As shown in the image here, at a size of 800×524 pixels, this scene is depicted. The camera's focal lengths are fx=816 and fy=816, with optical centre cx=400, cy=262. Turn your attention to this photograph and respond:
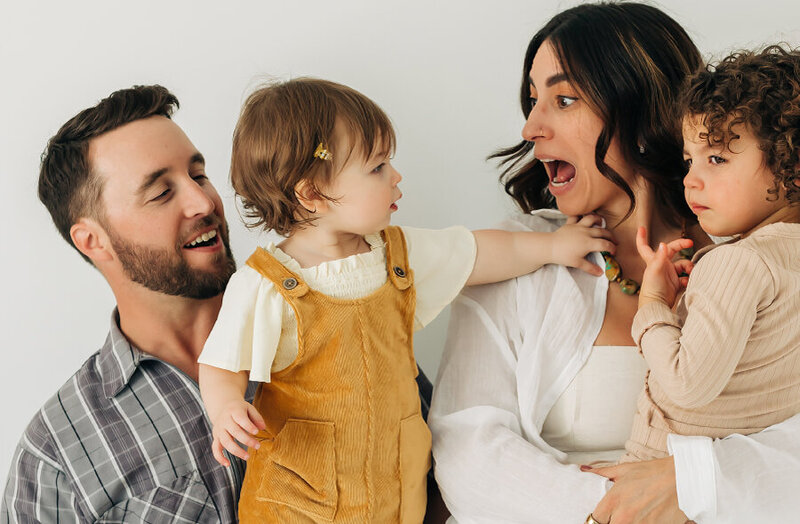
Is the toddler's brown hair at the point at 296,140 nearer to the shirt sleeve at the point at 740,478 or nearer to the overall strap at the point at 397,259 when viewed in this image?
the overall strap at the point at 397,259

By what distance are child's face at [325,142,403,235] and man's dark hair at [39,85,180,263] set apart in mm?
581

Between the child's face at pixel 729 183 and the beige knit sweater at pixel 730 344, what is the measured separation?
2.6 inches

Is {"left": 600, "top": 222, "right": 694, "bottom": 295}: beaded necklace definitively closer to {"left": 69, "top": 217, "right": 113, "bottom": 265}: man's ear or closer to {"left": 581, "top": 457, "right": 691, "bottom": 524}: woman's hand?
{"left": 581, "top": 457, "right": 691, "bottom": 524}: woman's hand

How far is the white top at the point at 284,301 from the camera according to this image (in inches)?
57.1

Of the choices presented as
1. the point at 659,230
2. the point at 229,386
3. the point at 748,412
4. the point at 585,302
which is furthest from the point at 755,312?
the point at 229,386

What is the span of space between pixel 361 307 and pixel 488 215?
99 cm

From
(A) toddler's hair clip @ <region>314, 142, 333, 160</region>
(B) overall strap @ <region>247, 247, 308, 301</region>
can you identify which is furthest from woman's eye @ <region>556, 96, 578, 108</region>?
(B) overall strap @ <region>247, 247, 308, 301</region>

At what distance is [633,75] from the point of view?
175 centimetres

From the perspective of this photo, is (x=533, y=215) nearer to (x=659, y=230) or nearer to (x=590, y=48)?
(x=659, y=230)

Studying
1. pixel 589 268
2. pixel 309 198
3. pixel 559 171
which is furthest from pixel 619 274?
pixel 309 198

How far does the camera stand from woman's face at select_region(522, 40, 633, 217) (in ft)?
5.84

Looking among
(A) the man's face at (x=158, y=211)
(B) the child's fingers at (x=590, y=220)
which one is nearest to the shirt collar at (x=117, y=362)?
(A) the man's face at (x=158, y=211)

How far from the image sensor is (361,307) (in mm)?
1534

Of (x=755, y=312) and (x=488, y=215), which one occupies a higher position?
(x=755, y=312)
